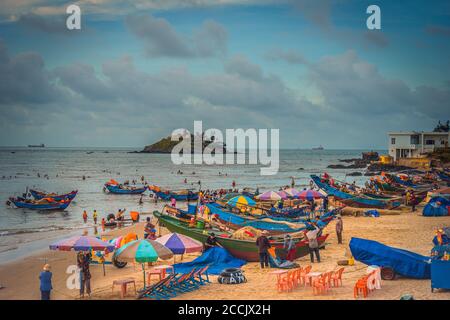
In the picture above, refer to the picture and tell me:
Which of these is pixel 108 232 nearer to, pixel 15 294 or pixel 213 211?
pixel 213 211

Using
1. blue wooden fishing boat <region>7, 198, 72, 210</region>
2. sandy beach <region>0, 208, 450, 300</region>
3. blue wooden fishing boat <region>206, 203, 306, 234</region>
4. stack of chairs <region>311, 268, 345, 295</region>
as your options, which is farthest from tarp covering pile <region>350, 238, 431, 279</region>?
blue wooden fishing boat <region>7, 198, 72, 210</region>

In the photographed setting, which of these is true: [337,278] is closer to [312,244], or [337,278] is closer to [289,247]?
[312,244]

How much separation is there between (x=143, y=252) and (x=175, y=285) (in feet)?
3.90

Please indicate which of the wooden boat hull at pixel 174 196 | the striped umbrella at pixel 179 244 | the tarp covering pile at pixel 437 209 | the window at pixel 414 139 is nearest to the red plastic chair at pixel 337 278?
the striped umbrella at pixel 179 244

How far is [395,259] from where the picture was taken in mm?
12453

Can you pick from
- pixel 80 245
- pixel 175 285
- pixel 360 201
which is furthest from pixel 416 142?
pixel 80 245

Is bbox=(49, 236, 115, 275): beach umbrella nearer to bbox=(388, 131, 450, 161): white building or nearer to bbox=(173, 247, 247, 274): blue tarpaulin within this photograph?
bbox=(173, 247, 247, 274): blue tarpaulin

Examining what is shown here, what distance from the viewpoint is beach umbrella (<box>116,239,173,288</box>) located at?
12281 millimetres

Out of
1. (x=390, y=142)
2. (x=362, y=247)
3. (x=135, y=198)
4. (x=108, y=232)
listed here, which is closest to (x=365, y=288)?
(x=362, y=247)

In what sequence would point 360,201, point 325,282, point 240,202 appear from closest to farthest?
1. point 325,282
2. point 240,202
3. point 360,201

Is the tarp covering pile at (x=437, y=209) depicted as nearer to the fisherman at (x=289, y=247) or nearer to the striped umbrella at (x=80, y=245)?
the fisherman at (x=289, y=247)

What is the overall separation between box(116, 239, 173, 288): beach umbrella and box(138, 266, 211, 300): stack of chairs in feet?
2.12

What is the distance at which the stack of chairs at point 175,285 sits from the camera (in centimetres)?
1208
